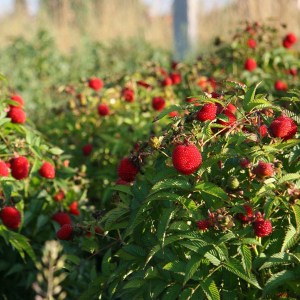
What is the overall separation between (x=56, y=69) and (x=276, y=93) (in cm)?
411

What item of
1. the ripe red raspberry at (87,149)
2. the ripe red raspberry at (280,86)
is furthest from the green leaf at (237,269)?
the ripe red raspberry at (280,86)

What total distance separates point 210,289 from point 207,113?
0.53 meters

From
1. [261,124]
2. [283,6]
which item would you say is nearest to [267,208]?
[261,124]

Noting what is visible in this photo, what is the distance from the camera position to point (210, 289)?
76.0 inches

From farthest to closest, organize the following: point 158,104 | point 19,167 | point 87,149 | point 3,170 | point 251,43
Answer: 1. point 251,43
2. point 87,149
3. point 158,104
4. point 19,167
5. point 3,170

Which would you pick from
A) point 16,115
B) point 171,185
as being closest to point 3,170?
point 16,115

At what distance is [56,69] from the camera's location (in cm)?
804

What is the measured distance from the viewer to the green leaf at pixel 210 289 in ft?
6.28

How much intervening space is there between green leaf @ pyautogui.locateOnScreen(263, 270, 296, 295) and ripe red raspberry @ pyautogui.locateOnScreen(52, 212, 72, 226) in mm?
1385

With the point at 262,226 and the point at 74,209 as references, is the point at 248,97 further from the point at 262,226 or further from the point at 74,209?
the point at 74,209

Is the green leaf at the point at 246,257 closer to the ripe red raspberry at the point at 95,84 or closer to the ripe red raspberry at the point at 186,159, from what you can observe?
the ripe red raspberry at the point at 186,159

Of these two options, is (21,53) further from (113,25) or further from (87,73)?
(113,25)

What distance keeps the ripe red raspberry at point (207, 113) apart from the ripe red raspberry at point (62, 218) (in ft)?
3.95

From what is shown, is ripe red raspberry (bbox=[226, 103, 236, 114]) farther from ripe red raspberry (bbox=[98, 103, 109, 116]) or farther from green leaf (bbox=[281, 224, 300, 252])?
ripe red raspberry (bbox=[98, 103, 109, 116])
